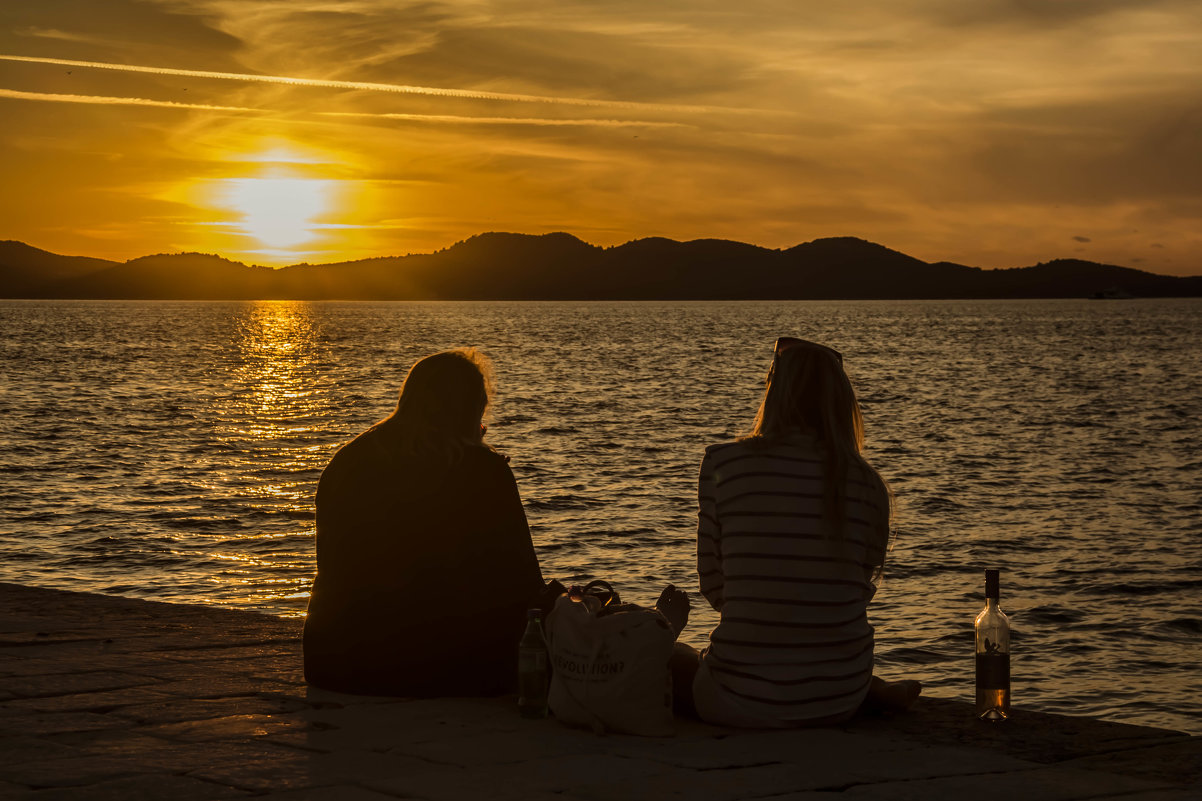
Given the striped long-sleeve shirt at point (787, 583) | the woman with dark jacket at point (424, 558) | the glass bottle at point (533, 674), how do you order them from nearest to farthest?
the striped long-sleeve shirt at point (787, 583) < the glass bottle at point (533, 674) < the woman with dark jacket at point (424, 558)

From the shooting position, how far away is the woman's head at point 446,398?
16.7 ft

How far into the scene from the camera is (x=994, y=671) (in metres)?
5.07

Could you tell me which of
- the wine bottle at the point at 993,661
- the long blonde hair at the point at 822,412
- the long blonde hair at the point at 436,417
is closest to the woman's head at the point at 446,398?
the long blonde hair at the point at 436,417

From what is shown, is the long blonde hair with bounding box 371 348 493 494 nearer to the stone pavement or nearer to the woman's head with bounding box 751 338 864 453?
the stone pavement

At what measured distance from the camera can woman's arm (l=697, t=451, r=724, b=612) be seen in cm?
480

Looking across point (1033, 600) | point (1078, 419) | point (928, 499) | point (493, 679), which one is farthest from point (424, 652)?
point (1078, 419)

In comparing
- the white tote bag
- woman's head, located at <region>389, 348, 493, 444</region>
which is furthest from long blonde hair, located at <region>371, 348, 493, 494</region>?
the white tote bag

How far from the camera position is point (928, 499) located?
887 inches

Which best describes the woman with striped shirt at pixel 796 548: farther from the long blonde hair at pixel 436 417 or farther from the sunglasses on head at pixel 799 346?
the long blonde hair at pixel 436 417

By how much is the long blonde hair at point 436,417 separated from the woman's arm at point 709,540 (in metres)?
0.97

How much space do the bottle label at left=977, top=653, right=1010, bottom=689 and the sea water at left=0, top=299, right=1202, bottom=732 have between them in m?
0.65

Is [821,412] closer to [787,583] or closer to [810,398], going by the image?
[810,398]

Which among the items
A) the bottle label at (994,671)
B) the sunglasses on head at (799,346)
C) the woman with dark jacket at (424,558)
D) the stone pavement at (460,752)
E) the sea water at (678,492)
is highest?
the sunglasses on head at (799,346)

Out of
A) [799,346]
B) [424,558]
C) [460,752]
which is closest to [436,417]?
[424,558]
